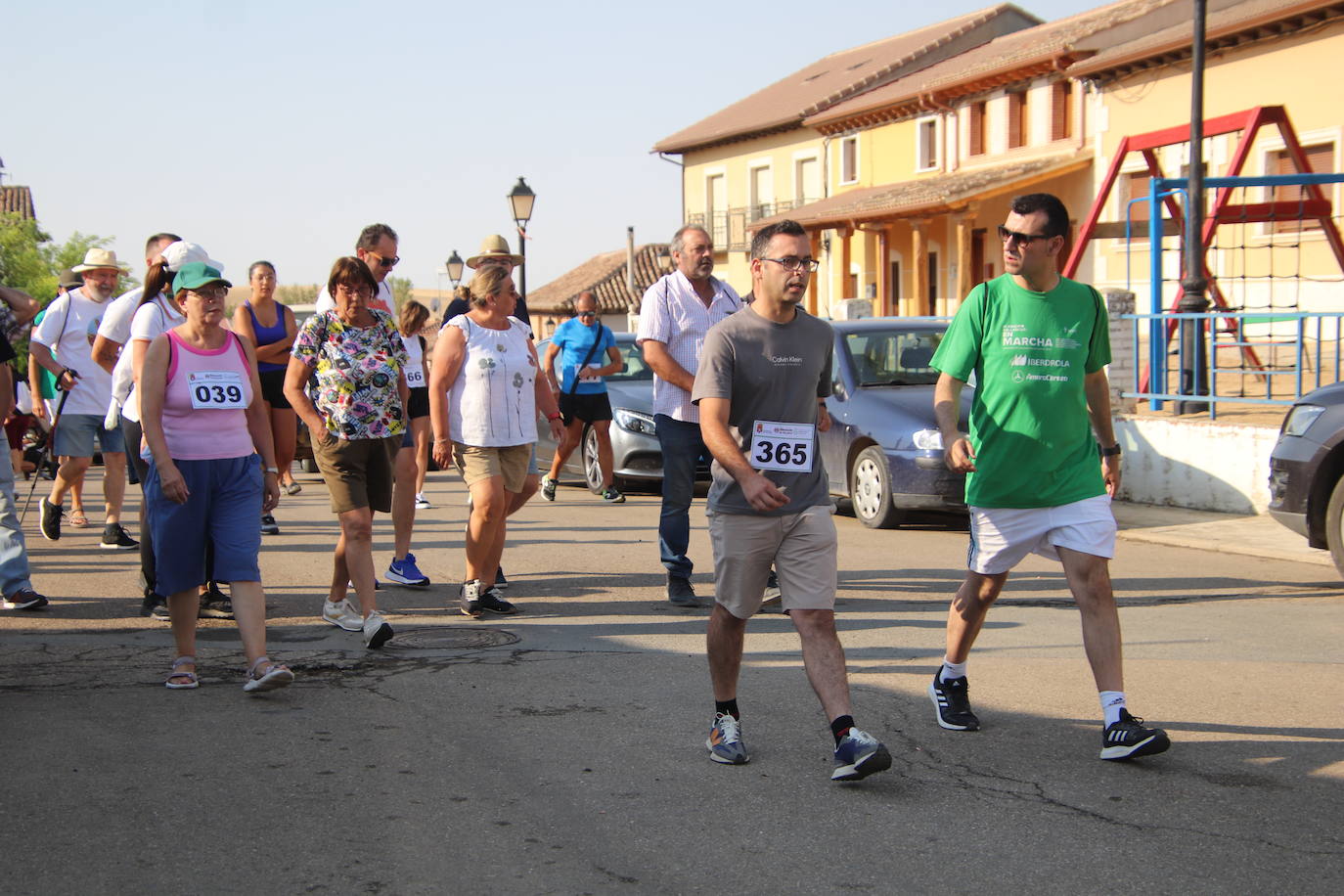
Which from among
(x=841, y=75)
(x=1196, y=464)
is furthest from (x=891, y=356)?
(x=841, y=75)

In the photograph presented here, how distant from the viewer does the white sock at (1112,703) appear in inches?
Answer: 192

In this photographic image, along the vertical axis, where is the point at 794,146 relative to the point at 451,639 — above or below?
above

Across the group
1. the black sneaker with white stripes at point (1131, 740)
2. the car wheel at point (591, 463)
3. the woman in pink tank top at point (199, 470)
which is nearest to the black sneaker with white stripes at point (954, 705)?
the black sneaker with white stripes at point (1131, 740)

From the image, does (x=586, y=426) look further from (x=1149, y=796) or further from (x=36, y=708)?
(x=1149, y=796)

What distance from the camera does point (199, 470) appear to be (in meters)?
6.06

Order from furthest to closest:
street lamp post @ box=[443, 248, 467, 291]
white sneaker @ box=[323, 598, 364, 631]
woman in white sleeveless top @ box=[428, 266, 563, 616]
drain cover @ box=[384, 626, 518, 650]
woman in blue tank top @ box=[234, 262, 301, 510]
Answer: street lamp post @ box=[443, 248, 467, 291] → woman in blue tank top @ box=[234, 262, 301, 510] → woman in white sleeveless top @ box=[428, 266, 563, 616] → white sneaker @ box=[323, 598, 364, 631] → drain cover @ box=[384, 626, 518, 650]

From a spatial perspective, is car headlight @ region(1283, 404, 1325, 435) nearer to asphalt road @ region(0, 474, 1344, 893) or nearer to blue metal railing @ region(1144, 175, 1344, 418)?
asphalt road @ region(0, 474, 1344, 893)

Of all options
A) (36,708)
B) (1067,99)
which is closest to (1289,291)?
(1067,99)

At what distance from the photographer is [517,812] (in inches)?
172

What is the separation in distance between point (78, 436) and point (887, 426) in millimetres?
5881

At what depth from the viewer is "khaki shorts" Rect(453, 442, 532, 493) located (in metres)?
7.71

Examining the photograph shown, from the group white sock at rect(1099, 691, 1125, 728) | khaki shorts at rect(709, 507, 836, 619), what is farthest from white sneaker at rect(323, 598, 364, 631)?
white sock at rect(1099, 691, 1125, 728)

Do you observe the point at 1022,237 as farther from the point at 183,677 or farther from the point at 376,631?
the point at 183,677

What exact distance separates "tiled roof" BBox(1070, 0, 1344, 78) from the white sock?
809 inches
